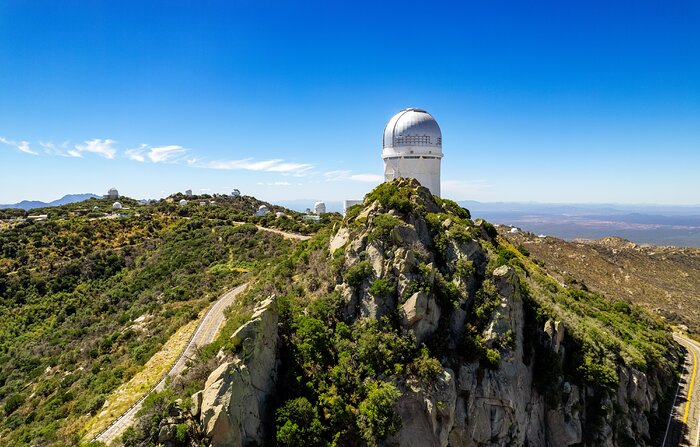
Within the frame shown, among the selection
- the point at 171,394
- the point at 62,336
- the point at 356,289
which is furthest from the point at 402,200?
the point at 62,336

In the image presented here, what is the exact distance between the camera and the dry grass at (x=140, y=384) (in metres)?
18.2

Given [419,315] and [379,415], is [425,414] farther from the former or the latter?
[419,315]

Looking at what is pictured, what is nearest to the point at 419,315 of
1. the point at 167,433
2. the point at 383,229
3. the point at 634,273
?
the point at 383,229

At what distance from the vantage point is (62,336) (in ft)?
110

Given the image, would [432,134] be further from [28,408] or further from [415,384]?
[28,408]

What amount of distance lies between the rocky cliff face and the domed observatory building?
26.7 feet

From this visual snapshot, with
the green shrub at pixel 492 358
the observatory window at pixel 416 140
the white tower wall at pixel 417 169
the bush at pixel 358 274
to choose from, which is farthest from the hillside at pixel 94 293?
the green shrub at pixel 492 358

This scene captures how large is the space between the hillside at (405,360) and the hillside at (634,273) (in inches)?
906

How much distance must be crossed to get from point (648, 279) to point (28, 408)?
87128 millimetres

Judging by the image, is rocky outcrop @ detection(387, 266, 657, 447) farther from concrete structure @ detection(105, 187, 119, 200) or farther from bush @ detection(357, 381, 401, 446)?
concrete structure @ detection(105, 187, 119, 200)

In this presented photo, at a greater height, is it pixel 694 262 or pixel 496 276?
pixel 496 276

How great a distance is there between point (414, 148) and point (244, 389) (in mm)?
27132

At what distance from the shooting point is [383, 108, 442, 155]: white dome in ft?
119

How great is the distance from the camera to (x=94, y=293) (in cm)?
4406
